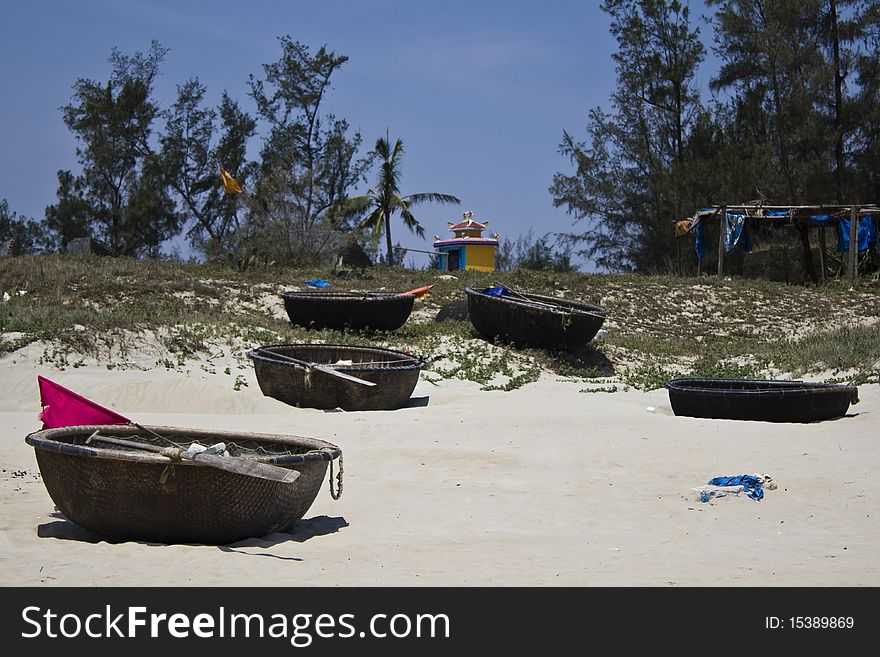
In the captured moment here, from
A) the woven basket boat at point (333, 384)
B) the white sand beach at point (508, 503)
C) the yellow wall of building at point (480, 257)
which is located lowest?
the white sand beach at point (508, 503)

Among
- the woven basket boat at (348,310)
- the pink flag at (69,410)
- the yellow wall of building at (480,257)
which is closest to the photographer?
the pink flag at (69,410)

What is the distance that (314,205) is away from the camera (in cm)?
4166

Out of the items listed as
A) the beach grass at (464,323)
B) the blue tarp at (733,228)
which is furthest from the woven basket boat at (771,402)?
the blue tarp at (733,228)

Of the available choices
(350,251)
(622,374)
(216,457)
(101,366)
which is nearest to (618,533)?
(216,457)

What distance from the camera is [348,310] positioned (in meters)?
15.9

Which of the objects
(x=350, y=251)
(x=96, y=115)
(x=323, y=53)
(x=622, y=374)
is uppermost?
(x=323, y=53)

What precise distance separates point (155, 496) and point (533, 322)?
10886 millimetres

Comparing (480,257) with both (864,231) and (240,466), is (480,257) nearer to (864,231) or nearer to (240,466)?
(864,231)

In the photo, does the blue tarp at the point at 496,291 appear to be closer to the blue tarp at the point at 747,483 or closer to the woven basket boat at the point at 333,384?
the woven basket boat at the point at 333,384

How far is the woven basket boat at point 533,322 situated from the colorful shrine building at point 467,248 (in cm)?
2007

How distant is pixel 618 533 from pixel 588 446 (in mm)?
3075

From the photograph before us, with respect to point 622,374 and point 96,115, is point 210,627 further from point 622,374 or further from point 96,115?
point 96,115

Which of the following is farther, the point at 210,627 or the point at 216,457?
the point at 216,457

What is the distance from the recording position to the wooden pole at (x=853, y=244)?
25.1 m
